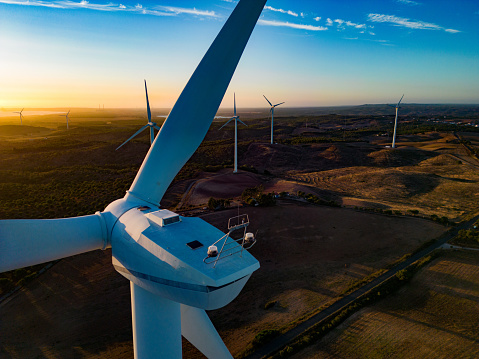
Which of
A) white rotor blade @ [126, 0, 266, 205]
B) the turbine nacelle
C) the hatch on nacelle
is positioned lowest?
the turbine nacelle

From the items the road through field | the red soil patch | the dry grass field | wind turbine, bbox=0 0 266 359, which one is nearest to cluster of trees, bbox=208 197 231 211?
the red soil patch

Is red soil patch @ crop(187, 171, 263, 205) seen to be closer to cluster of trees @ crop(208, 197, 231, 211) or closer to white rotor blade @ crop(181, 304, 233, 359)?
cluster of trees @ crop(208, 197, 231, 211)

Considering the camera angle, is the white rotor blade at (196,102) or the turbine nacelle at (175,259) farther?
the white rotor blade at (196,102)

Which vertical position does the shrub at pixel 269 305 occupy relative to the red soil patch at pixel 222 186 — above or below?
below

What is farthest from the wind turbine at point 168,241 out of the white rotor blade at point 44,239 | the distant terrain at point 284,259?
the distant terrain at point 284,259

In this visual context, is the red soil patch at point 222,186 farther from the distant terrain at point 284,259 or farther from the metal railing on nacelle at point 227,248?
the metal railing on nacelle at point 227,248

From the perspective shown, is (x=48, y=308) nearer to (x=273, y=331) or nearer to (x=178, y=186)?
(x=273, y=331)
